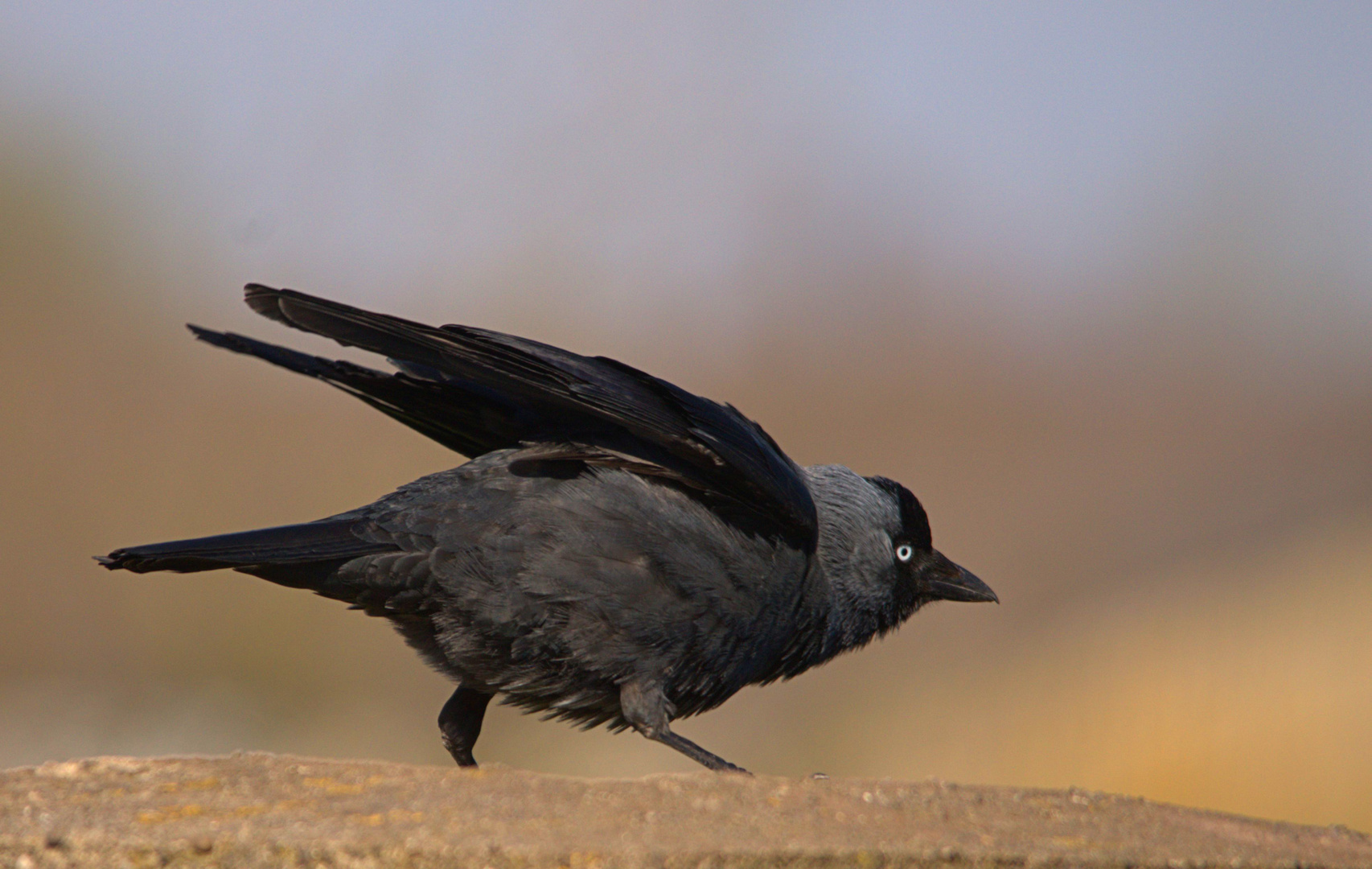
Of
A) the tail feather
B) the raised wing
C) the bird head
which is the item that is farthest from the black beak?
the tail feather

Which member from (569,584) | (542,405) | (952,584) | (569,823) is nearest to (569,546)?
(569,584)

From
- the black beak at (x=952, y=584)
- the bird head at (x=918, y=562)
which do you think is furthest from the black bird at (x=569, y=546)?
the black beak at (x=952, y=584)

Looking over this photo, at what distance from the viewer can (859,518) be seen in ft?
18.8

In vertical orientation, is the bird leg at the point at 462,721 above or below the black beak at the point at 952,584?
below

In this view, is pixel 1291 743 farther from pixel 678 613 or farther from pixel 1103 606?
pixel 678 613

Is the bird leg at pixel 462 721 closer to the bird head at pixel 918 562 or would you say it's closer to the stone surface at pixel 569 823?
the stone surface at pixel 569 823

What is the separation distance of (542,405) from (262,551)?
1.16 meters

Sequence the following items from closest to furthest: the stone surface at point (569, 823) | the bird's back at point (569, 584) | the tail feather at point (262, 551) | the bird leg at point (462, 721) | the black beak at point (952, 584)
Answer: the stone surface at point (569, 823) < the tail feather at point (262, 551) < the bird's back at point (569, 584) < the bird leg at point (462, 721) < the black beak at point (952, 584)

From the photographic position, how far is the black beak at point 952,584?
6.02m

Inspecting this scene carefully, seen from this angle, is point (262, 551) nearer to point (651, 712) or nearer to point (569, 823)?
point (651, 712)

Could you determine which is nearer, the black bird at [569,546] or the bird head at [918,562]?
the black bird at [569,546]

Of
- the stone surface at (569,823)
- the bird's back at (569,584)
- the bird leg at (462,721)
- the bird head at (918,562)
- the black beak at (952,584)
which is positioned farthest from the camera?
the black beak at (952,584)

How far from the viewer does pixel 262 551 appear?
464 cm

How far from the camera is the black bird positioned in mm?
4633
